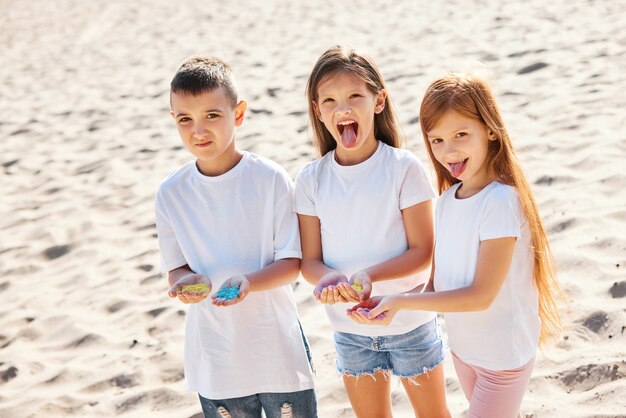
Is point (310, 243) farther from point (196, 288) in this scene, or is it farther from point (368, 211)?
point (196, 288)

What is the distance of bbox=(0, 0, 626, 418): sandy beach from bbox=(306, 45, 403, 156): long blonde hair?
268 mm

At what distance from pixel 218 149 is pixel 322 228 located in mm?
414

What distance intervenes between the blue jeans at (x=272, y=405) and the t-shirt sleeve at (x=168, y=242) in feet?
1.47

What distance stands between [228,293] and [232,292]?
0.01 meters

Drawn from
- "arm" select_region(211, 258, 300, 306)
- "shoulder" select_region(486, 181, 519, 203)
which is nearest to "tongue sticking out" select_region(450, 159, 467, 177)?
"shoulder" select_region(486, 181, 519, 203)

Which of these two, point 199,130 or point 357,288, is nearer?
point 357,288

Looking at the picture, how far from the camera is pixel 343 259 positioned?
2.47 m

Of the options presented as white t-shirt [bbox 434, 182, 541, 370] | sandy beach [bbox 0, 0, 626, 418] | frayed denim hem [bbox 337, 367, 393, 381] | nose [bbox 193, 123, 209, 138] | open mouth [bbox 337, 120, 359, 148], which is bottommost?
sandy beach [bbox 0, 0, 626, 418]

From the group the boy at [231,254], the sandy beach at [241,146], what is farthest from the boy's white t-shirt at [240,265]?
the sandy beach at [241,146]

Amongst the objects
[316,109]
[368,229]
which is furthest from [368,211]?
[316,109]

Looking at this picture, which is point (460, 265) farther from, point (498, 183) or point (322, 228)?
point (322, 228)

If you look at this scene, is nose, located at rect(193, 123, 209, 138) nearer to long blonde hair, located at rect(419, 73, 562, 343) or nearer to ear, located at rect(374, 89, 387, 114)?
ear, located at rect(374, 89, 387, 114)

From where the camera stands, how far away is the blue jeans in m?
2.43

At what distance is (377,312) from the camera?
6.98 feet
